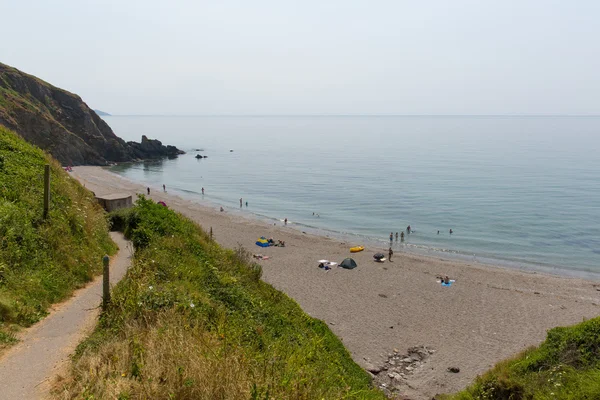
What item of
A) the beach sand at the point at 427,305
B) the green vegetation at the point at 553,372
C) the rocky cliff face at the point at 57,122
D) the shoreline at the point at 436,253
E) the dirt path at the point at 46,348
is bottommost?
the beach sand at the point at 427,305

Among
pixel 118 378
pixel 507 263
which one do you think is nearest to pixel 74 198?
pixel 118 378

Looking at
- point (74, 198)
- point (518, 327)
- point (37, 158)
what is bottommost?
point (518, 327)

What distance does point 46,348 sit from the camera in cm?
749

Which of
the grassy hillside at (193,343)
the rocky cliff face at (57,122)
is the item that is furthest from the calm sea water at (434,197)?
Result: the grassy hillside at (193,343)

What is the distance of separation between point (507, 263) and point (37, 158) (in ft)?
111

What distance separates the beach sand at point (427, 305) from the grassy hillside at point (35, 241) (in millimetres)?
11445

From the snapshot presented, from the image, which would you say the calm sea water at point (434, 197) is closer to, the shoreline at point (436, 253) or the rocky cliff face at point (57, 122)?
the shoreline at point (436, 253)

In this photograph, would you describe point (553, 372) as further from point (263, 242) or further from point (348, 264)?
point (263, 242)

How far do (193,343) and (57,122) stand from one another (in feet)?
270

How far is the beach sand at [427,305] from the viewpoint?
18359 mm

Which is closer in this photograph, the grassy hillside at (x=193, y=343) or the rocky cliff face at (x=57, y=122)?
the grassy hillside at (x=193, y=343)

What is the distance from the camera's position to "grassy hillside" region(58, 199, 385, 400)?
5285mm

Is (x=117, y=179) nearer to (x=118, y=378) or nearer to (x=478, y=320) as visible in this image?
(x=478, y=320)

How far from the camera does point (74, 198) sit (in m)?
16.0
